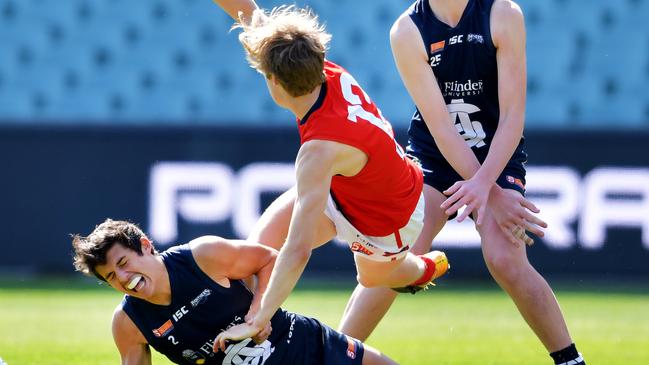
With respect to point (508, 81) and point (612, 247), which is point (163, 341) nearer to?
point (508, 81)

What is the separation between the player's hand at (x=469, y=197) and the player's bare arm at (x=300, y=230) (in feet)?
2.71

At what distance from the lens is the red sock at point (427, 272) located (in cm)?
528

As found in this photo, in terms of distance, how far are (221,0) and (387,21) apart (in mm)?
7883

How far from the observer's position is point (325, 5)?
13.2 meters

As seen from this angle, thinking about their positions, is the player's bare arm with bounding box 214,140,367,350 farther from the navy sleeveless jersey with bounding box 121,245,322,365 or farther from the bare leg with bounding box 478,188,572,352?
the bare leg with bounding box 478,188,572,352

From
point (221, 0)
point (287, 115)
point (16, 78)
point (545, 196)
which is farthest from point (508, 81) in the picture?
point (16, 78)

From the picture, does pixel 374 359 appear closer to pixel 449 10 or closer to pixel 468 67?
pixel 468 67

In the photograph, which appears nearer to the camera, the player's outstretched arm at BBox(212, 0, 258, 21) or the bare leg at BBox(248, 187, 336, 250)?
the bare leg at BBox(248, 187, 336, 250)

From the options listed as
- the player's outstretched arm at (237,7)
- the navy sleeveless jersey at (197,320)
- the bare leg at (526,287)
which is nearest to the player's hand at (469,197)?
the bare leg at (526,287)

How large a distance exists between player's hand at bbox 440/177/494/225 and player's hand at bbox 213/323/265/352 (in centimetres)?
114

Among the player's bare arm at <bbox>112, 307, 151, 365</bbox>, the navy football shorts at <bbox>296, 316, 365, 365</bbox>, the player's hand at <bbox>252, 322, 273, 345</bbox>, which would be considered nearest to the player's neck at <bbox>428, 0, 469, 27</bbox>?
the navy football shorts at <bbox>296, 316, 365, 365</bbox>

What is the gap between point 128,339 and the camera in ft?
14.7

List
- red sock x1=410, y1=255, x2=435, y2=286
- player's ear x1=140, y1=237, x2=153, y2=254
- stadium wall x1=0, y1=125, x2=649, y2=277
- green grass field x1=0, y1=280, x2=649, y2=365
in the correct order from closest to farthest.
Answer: player's ear x1=140, y1=237, x2=153, y2=254, red sock x1=410, y1=255, x2=435, y2=286, green grass field x1=0, y1=280, x2=649, y2=365, stadium wall x1=0, y1=125, x2=649, y2=277

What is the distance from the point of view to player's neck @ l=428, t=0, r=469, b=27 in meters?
5.11
